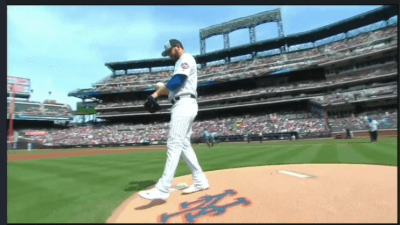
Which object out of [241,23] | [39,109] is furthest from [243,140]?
[39,109]

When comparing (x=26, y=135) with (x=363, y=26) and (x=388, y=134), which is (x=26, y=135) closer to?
(x=388, y=134)

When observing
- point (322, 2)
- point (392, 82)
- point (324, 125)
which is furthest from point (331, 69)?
point (322, 2)

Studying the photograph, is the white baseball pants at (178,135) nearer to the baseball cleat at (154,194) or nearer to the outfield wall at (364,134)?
the baseball cleat at (154,194)

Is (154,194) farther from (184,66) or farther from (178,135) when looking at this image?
(184,66)

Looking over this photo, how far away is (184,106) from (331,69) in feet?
127

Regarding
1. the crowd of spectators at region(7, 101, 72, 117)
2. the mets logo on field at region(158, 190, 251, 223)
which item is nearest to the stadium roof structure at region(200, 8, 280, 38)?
the crowd of spectators at region(7, 101, 72, 117)

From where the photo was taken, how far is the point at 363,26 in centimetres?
3697

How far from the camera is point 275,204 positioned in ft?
7.86

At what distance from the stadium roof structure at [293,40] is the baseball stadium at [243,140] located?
0.21 meters

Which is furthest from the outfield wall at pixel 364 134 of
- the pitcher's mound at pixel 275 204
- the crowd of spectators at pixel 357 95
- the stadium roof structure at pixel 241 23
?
the stadium roof structure at pixel 241 23

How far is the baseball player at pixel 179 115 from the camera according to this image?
8.57ft

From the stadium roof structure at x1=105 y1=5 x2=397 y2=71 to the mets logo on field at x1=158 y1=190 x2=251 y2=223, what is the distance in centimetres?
4072

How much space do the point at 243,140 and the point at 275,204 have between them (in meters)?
24.0

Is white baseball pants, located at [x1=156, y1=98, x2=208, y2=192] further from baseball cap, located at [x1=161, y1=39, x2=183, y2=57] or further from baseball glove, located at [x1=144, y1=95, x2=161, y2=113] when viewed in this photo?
baseball cap, located at [x1=161, y1=39, x2=183, y2=57]
